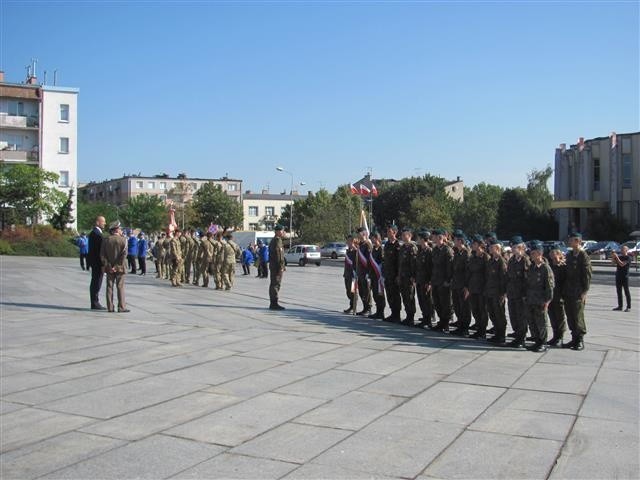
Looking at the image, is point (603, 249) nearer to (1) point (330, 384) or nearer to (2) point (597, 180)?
(2) point (597, 180)

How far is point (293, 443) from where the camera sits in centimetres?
588

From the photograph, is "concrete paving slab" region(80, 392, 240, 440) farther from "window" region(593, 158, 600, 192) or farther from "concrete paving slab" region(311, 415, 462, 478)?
"window" region(593, 158, 600, 192)

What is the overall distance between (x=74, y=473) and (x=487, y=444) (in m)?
3.50

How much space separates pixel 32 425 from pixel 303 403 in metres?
2.74

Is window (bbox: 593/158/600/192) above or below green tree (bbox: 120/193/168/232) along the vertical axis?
above

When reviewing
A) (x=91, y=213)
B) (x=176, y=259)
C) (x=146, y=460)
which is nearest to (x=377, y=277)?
(x=146, y=460)

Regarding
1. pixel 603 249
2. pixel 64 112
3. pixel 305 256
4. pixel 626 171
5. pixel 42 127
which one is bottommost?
pixel 305 256

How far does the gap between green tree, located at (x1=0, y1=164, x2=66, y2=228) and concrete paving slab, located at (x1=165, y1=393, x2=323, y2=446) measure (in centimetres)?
4907

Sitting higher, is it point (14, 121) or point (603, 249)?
point (14, 121)

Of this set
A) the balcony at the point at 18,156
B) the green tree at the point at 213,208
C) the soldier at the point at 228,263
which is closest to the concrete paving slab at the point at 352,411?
the soldier at the point at 228,263

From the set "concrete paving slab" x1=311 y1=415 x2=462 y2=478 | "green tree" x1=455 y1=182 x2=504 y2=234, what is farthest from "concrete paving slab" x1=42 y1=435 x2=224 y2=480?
"green tree" x1=455 y1=182 x2=504 y2=234

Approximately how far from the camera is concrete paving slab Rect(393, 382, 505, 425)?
6.74m

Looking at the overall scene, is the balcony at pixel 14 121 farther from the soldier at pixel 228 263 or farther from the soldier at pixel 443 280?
the soldier at pixel 443 280

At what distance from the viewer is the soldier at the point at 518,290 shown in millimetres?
10992
